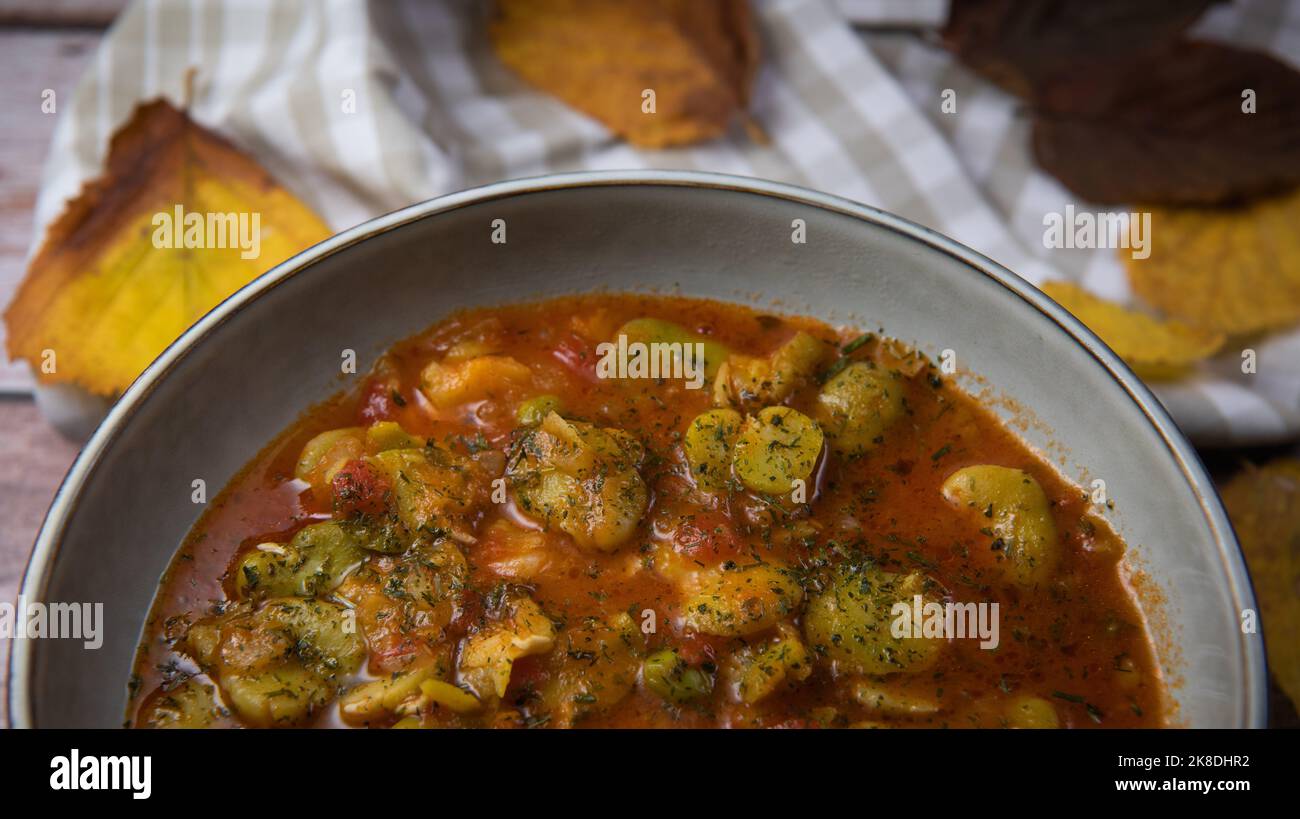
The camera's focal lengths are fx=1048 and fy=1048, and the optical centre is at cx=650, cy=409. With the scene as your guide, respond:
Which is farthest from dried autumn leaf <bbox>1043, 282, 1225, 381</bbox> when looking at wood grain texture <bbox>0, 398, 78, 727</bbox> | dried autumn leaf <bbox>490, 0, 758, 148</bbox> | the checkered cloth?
wood grain texture <bbox>0, 398, 78, 727</bbox>

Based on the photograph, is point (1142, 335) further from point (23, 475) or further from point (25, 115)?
point (25, 115)

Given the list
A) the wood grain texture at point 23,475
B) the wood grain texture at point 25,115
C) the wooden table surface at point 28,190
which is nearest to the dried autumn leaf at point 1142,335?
the wooden table surface at point 28,190

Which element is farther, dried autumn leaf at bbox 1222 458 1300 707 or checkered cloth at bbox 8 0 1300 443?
checkered cloth at bbox 8 0 1300 443

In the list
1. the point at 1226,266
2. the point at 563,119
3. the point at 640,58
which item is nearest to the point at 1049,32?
the point at 1226,266

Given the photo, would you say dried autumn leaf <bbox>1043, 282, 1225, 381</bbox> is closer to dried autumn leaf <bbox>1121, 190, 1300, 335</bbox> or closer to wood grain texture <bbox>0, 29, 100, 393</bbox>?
dried autumn leaf <bbox>1121, 190, 1300, 335</bbox>

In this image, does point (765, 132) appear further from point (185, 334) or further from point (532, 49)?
point (185, 334)
